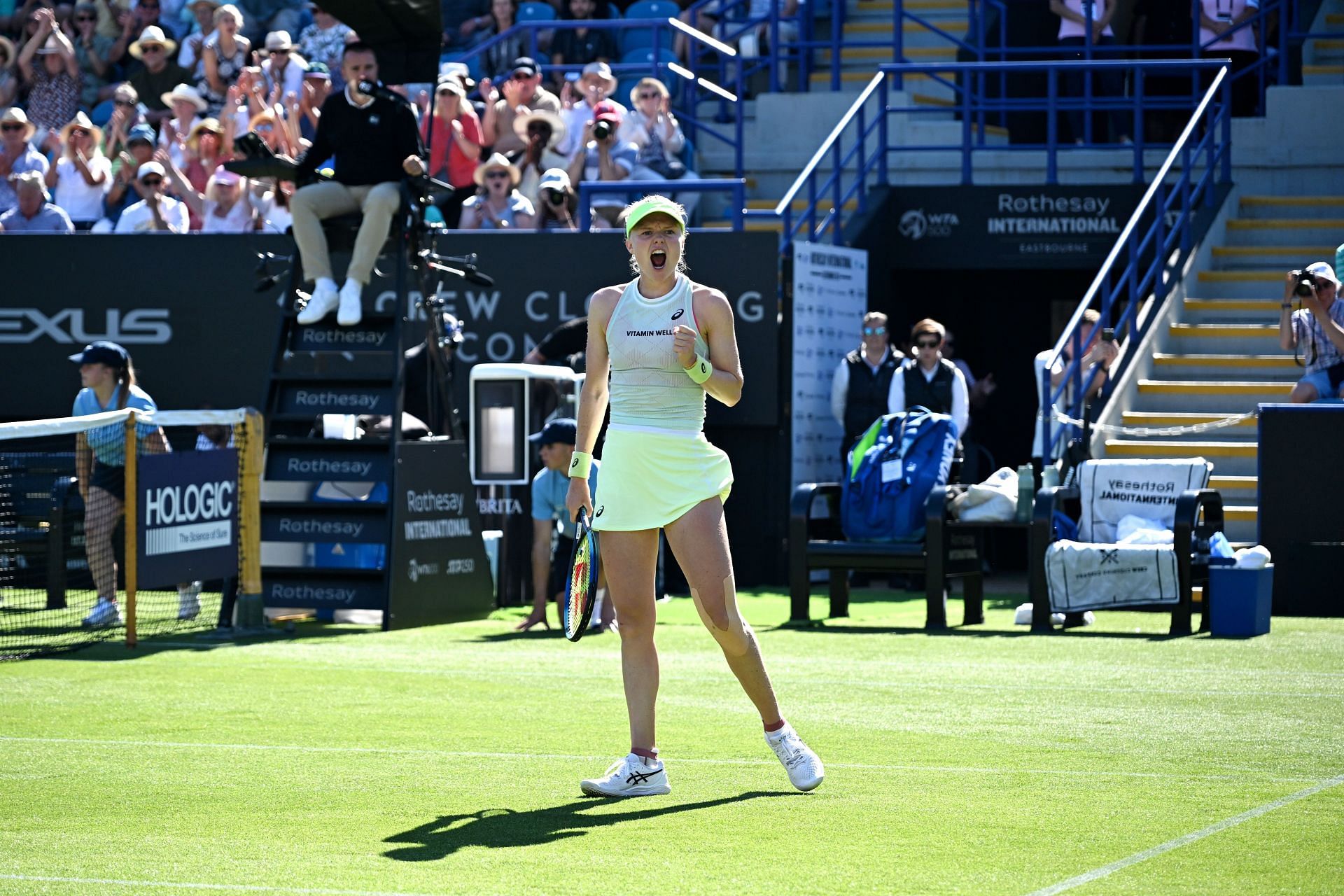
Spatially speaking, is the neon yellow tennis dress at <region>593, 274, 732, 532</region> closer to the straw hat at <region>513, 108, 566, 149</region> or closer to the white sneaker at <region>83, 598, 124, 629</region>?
the white sneaker at <region>83, 598, 124, 629</region>

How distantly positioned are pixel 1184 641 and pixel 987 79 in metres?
11.3

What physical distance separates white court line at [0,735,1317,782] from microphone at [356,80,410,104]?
6.67m

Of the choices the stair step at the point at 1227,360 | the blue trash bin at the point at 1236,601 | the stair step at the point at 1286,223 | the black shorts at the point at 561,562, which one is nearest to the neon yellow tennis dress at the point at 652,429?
the blue trash bin at the point at 1236,601

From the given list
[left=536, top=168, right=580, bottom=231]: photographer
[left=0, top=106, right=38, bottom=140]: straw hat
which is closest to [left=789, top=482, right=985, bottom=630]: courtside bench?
[left=536, top=168, right=580, bottom=231]: photographer

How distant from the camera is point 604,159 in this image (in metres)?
19.5

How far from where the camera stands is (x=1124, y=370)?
58.5ft

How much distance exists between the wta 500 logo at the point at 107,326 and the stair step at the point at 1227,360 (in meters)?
8.60

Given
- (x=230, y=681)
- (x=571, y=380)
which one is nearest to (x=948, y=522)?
(x=571, y=380)

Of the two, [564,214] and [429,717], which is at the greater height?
[564,214]

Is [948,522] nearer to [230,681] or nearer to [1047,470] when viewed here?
[1047,470]

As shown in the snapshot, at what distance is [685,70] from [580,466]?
14.1 m

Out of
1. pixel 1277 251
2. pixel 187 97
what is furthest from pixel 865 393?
pixel 187 97

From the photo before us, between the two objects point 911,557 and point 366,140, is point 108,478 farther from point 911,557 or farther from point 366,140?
point 911,557

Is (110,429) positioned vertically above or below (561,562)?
above
